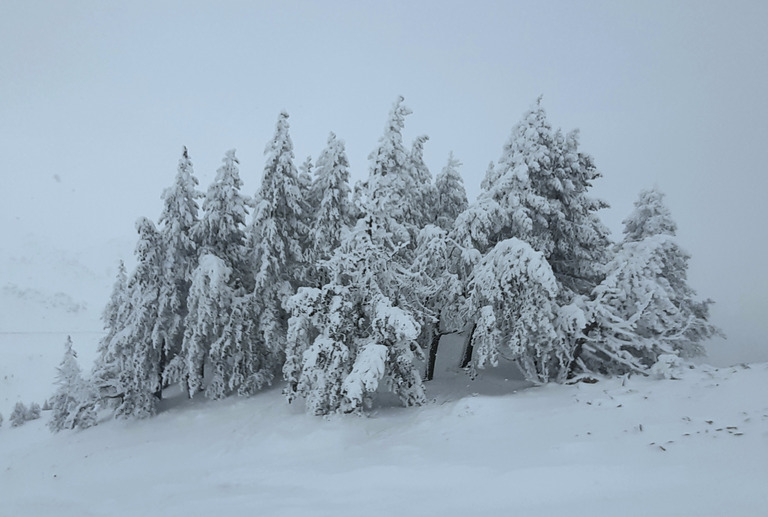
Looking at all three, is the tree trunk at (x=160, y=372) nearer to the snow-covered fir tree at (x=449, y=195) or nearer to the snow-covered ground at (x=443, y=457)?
the snow-covered ground at (x=443, y=457)

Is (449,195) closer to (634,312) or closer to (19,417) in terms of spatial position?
(634,312)

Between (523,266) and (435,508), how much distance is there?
8263 mm

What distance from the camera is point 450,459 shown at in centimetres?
774

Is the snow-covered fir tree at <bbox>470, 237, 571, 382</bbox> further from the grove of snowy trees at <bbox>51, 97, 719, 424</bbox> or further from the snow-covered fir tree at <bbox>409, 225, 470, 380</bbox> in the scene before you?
the snow-covered fir tree at <bbox>409, 225, 470, 380</bbox>

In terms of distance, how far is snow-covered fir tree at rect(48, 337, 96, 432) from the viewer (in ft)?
52.1

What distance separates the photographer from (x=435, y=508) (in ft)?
18.8

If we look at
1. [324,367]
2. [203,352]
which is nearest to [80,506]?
[324,367]

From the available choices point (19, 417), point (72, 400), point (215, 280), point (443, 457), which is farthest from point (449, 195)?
point (19, 417)

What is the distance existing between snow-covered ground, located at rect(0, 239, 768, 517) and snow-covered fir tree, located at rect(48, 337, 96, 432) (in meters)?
0.51

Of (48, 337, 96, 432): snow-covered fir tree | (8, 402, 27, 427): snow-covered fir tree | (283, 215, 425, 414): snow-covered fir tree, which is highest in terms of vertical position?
(283, 215, 425, 414): snow-covered fir tree

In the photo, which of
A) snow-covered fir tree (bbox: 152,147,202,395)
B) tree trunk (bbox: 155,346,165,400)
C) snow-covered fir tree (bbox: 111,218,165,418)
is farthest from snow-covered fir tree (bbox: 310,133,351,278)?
tree trunk (bbox: 155,346,165,400)

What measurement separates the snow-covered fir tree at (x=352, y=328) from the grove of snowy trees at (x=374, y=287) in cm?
6

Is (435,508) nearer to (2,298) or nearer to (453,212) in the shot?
(453,212)

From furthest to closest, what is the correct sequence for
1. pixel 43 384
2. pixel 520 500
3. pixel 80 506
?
pixel 43 384 < pixel 80 506 < pixel 520 500
